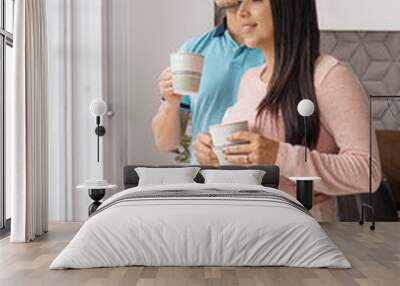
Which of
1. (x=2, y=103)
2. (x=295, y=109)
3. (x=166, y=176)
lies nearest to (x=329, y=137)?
(x=295, y=109)

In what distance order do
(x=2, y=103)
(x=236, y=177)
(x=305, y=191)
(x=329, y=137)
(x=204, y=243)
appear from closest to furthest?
(x=204, y=243) → (x=2, y=103) → (x=236, y=177) → (x=305, y=191) → (x=329, y=137)

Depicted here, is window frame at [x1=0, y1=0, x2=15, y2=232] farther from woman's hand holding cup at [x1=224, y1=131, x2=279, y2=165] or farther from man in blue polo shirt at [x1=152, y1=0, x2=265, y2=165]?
woman's hand holding cup at [x1=224, y1=131, x2=279, y2=165]

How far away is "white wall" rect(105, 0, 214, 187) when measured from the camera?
7.93 m

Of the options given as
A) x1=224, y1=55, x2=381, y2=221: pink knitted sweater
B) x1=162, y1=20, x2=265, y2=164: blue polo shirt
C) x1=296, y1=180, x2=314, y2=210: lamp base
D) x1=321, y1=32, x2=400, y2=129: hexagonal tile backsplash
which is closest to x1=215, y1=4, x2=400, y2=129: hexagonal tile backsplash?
x1=321, y1=32, x2=400, y2=129: hexagonal tile backsplash

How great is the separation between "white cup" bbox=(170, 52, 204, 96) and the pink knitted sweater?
530 millimetres

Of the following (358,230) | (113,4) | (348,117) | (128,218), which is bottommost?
(358,230)

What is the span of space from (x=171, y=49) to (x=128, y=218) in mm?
3459

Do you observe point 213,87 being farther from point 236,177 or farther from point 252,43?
point 236,177

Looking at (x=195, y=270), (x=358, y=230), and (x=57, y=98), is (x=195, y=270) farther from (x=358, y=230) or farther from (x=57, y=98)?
(x=57, y=98)

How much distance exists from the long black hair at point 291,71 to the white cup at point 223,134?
0.24m

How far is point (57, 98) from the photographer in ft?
25.8

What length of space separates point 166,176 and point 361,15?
310cm

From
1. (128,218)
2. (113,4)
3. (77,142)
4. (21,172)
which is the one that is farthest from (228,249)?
(113,4)

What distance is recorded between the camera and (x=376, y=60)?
25.8 feet
